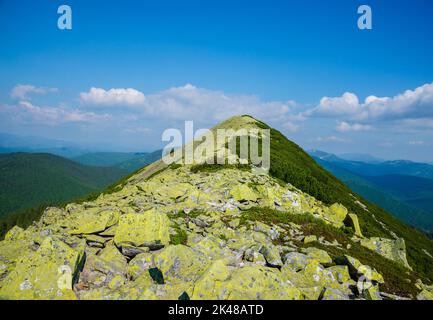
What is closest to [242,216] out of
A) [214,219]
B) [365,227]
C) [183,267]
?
[214,219]

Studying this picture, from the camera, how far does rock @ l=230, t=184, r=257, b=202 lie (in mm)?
25156

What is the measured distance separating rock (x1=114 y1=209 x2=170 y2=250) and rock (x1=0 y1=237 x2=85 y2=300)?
2.84 meters

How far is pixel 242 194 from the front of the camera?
83.2 feet

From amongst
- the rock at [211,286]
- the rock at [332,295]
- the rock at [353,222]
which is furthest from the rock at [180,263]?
the rock at [353,222]

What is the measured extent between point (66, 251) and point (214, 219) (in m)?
10.4

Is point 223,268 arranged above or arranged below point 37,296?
above

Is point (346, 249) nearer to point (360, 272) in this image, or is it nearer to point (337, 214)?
point (360, 272)

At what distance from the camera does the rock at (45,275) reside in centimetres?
1070

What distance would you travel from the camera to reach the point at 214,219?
66.6 feet

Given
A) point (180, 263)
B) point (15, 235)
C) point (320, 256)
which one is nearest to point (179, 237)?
point (180, 263)

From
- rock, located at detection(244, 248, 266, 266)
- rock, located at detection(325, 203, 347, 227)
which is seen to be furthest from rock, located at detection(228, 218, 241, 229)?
rock, located at detection(325, 203, 347, 227)
